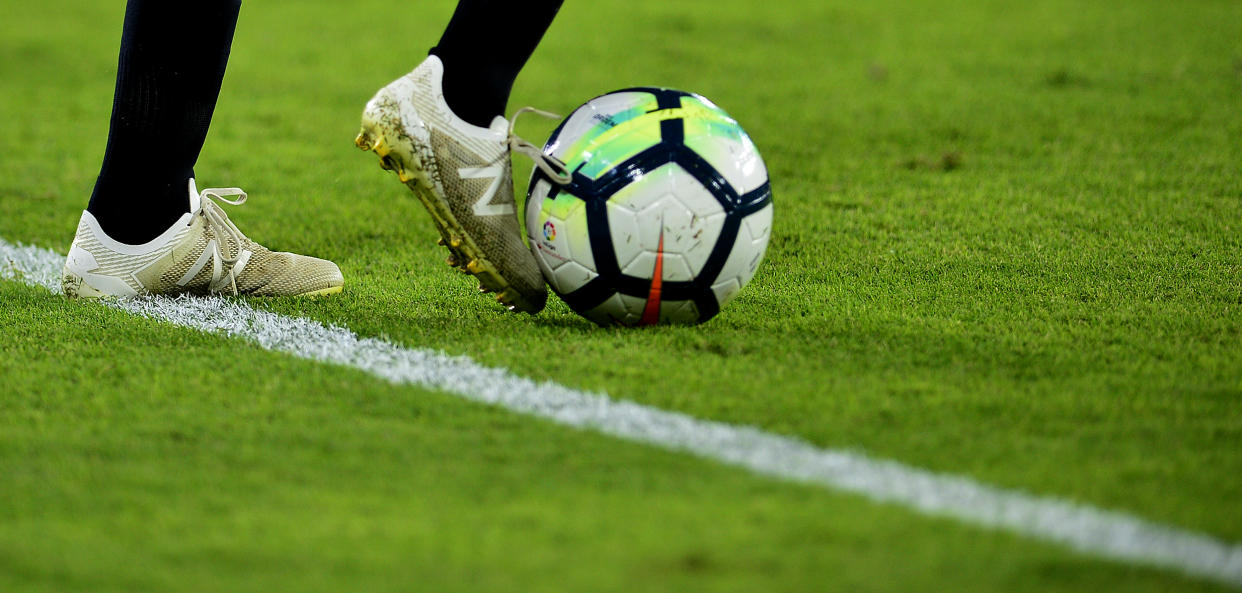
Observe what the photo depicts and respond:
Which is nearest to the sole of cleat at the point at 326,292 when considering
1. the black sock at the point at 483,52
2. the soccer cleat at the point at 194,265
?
the soccer cleat at the point at 194,265

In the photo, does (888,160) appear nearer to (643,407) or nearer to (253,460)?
(643,407)

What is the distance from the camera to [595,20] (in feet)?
22.0

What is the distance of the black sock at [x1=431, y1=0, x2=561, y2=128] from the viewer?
2391 millimetres

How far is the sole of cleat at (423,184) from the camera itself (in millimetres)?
2324

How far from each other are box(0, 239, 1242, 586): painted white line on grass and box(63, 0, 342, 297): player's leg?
8 cm

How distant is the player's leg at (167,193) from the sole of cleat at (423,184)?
47cm

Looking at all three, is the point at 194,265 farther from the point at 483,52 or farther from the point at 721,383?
the point at 721,383

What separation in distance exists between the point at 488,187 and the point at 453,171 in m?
0.08

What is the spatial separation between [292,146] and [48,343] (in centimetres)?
207

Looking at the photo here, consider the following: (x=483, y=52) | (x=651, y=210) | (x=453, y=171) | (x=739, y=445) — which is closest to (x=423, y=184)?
(x=453, y=171)

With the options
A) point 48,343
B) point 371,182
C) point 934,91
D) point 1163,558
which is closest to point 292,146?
point 371,182

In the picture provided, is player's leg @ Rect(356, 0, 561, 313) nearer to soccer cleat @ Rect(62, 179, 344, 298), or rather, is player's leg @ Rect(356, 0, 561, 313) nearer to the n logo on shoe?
the n logo on shoe

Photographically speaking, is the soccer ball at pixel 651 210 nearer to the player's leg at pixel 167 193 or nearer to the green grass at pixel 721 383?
the green grass at pixel 721 383

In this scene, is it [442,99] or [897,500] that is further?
[442,99]
